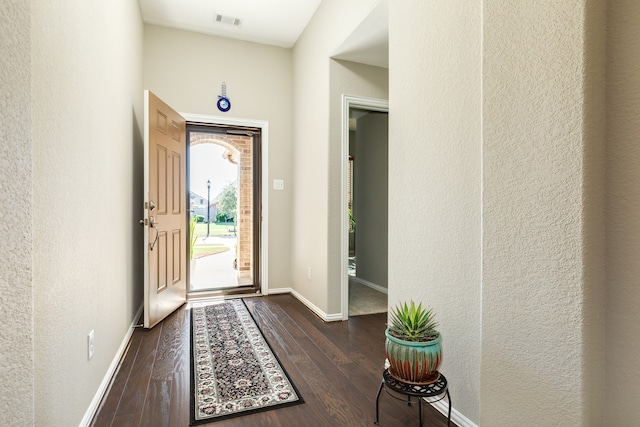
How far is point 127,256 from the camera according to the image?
258cm

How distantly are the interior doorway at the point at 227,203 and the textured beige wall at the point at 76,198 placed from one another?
1.61 m

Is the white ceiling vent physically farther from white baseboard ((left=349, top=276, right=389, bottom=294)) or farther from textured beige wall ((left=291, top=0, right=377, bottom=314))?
white baseboard ((left=349, top=276, right=389, bottom=294))

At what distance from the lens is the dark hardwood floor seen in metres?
1.61

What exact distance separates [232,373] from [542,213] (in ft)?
6.02

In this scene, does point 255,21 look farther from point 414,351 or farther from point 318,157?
point 414,351

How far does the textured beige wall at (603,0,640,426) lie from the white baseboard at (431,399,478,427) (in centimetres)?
62

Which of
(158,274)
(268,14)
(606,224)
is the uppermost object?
(268,14)

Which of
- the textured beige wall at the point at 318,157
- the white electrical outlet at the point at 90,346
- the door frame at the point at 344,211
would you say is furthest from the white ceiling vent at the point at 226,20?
the white electrical outlet at the point at 90,346

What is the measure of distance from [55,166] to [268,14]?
9.00 feet

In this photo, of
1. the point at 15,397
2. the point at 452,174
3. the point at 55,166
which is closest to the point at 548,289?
the point at 452,174

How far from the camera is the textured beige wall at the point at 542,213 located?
3.28 feet

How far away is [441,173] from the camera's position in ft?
5.43

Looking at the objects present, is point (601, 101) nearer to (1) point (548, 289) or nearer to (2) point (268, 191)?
(1) point (548, 289)

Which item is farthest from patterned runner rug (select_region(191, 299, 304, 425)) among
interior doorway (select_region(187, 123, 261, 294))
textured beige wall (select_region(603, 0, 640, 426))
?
textured beige wall (select_region(603, 0, 640, 426))
